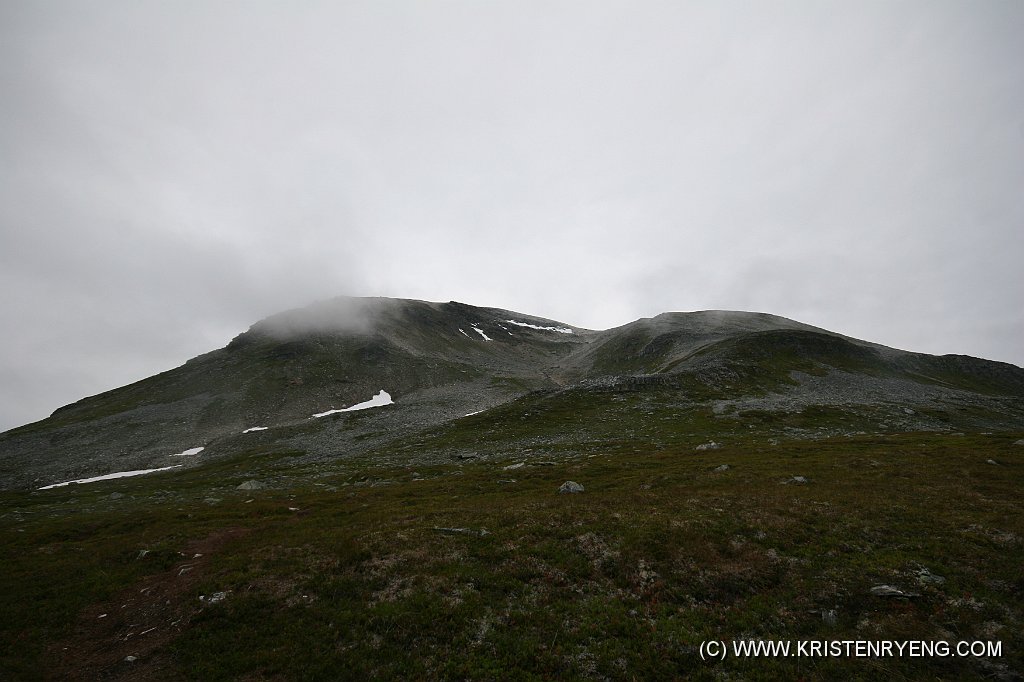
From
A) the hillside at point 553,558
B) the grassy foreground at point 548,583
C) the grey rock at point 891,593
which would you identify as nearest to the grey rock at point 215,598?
the grassy foreground at point 548,583

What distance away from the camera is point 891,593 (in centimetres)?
1623

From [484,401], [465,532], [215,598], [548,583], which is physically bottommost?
[548,583]

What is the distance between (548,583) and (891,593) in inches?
546

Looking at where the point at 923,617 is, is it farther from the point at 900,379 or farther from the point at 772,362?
the point at 900,379

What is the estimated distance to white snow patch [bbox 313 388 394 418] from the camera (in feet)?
378

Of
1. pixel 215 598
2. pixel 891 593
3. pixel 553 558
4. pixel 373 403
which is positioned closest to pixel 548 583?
pixel 553 558

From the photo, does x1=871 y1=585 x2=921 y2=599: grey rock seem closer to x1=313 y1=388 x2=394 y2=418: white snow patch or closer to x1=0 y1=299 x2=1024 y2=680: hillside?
x1=0 y1=299 x2=1024 y2=680: hillside

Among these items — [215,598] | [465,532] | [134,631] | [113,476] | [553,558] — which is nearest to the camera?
[134,631]

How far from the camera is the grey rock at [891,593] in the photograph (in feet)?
52.6

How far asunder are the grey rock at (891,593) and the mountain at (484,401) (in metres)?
44.5

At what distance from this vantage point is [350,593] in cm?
1862

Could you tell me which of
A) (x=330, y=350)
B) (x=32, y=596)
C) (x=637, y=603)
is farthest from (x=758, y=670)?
(x=330, y=350)

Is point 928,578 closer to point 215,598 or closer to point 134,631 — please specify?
point 215,598

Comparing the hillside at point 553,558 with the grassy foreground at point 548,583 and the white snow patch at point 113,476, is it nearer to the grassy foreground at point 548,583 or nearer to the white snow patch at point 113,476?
the grassy foreground at point 548,583
